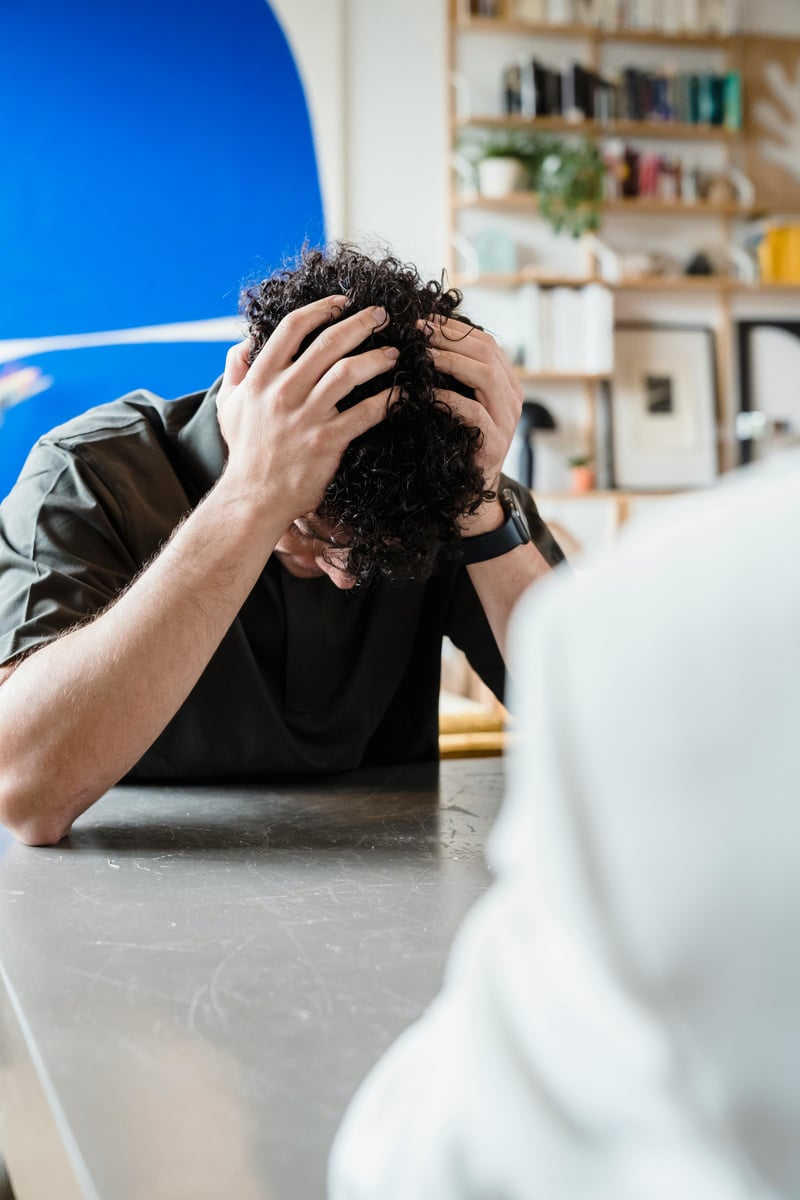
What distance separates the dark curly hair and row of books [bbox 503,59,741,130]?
327cm

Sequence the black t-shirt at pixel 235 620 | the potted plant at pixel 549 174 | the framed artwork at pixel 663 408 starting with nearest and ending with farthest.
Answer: the black t-shirt at pixel 235 620 < the potted plant at pixel 549 174 < the framed artwork at pixel 663 408

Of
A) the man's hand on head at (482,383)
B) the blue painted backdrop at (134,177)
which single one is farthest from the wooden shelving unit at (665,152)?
the man's hand on head at (482,383)

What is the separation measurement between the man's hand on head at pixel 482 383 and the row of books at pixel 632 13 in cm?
338

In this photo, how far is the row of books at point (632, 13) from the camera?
4133 mm

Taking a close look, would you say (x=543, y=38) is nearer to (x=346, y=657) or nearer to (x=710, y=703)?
(x=346, y=657)

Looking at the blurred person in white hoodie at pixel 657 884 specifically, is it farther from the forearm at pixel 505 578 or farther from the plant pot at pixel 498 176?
the plant pot at pixel 498 176

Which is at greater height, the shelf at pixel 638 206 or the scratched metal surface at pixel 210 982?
the shelf at pixel 638 206

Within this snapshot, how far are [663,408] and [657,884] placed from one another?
4273mm

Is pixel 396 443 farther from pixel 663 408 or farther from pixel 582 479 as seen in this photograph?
pixel 663 408

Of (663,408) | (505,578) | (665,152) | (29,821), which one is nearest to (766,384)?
(663,408)

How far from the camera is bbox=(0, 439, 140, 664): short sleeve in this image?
117 cm

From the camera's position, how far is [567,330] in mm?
4164

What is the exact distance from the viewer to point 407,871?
0.90 m

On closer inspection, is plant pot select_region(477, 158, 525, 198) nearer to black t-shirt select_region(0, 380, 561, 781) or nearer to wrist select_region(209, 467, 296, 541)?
black t-shirt select_region(0, 380, 561, 781)
